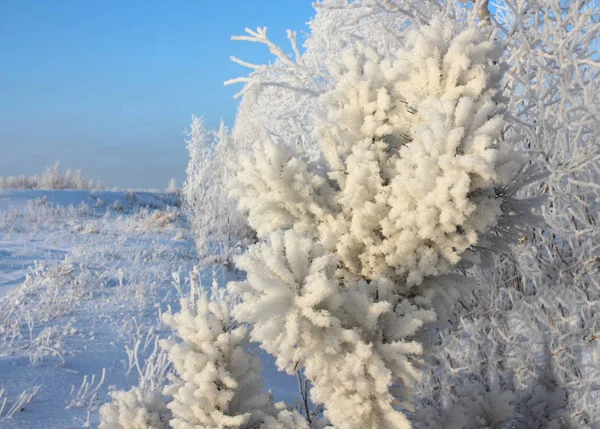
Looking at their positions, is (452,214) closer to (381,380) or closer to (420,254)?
(420,254)

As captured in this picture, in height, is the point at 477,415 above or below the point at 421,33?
below

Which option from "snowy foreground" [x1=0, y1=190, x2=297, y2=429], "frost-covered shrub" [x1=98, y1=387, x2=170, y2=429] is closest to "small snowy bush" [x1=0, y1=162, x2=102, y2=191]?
"snowy foreground" [x1=0, y1=190, x2=297, y2=429]

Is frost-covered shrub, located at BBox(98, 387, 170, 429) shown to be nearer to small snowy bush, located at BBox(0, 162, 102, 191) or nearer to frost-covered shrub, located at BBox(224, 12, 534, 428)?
frost-covered shrub, located at BBox(224, 12, 534, 428)

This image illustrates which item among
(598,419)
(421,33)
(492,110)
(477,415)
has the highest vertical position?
(421,33)

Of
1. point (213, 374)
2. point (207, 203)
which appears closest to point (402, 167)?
point (213, 374)

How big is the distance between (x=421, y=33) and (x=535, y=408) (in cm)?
260

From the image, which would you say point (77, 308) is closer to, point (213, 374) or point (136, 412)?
point (136, 412)

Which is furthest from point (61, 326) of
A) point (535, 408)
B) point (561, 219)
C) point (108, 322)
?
point (561, 219)

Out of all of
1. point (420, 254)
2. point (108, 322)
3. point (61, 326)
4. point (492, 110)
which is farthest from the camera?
point (108, 322)

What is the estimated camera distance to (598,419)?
318 centimetres

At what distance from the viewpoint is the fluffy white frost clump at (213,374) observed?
71.9 inches

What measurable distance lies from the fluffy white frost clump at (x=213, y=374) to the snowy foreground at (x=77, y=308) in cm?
209

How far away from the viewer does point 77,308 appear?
579cm

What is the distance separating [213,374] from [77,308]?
15.4 ft
